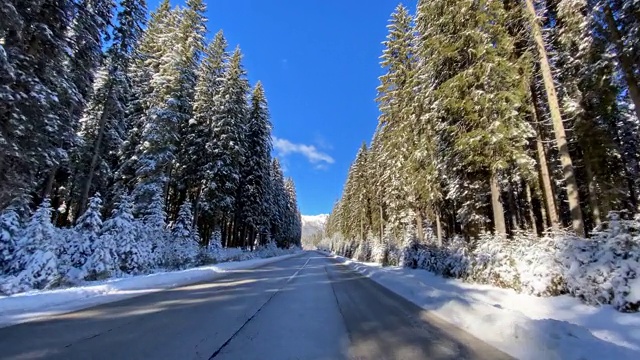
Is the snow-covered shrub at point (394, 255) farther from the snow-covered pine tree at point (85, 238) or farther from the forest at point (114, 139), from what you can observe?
the snow-covered pine tree at point (85, 238)

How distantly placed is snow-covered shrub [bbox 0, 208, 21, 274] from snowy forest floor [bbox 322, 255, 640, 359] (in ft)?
36.9

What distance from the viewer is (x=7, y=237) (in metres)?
9.49

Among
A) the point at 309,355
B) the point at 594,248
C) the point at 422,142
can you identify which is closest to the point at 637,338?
the point at 594,248

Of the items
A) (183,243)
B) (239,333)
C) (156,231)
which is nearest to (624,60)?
(239,333)

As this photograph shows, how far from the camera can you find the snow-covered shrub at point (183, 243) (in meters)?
19.0

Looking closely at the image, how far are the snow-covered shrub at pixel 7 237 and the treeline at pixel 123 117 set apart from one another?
0.12ft

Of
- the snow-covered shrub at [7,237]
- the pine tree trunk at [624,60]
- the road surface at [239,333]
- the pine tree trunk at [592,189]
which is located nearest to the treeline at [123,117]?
the snow-covered shrub at [7,237]

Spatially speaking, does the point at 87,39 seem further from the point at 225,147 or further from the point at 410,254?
the point at 410,254

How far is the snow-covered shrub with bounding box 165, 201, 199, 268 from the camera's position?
19.0 metres

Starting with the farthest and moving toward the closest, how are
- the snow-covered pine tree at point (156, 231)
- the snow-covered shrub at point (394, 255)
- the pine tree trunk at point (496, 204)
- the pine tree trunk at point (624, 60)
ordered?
the snow-covered shrub at point (394, 255)
the snow-covered pine tree at point (156, 231)
the pine tree trunk at point (496, 204)
the pine tree trunk at point (624, 60)

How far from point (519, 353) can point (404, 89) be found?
20.7 m

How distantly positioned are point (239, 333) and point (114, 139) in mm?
23178

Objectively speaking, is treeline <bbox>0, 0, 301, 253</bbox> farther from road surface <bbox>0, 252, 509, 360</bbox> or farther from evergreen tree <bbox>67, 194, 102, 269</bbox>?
road surface <bbox>0, 252, 509, 360</bbox>

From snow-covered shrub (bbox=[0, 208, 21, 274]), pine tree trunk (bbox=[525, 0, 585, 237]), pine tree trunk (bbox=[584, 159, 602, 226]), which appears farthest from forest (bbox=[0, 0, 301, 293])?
pine tree trunk (bbox=[584, 159, 602, 226])
